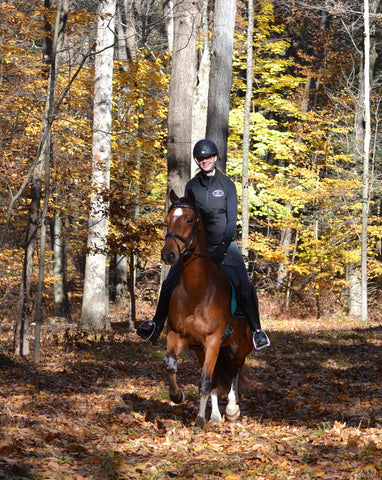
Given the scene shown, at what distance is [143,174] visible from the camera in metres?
25.8

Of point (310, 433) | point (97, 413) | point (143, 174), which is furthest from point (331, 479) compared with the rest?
point (143, 174)

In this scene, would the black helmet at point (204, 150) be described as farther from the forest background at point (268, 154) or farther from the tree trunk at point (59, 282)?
the tree trunk at point (59, 282)

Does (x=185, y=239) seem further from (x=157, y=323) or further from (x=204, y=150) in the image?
(x=157, y=323)

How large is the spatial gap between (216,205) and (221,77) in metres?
6.83

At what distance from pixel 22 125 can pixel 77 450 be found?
13429 mm

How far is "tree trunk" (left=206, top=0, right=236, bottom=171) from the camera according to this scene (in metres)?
13.4

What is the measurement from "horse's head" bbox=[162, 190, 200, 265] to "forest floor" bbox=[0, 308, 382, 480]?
210cm

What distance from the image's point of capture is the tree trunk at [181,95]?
1365 centimetres

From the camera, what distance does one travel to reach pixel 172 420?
7.76 meters

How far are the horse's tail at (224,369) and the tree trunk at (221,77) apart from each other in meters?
5.44

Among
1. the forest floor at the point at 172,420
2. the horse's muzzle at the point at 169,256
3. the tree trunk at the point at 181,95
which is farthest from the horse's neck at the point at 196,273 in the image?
the tree trunk at the point at 181,95

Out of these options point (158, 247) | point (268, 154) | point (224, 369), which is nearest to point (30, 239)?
point (224, 369)

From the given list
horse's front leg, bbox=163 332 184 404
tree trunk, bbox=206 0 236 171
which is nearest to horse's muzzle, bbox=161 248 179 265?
horse's front leg, bbox=163 332 184 404

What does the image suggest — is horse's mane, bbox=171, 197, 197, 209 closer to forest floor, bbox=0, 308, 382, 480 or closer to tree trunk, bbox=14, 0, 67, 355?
forest floor, bbox=0, 308, 382, 480
